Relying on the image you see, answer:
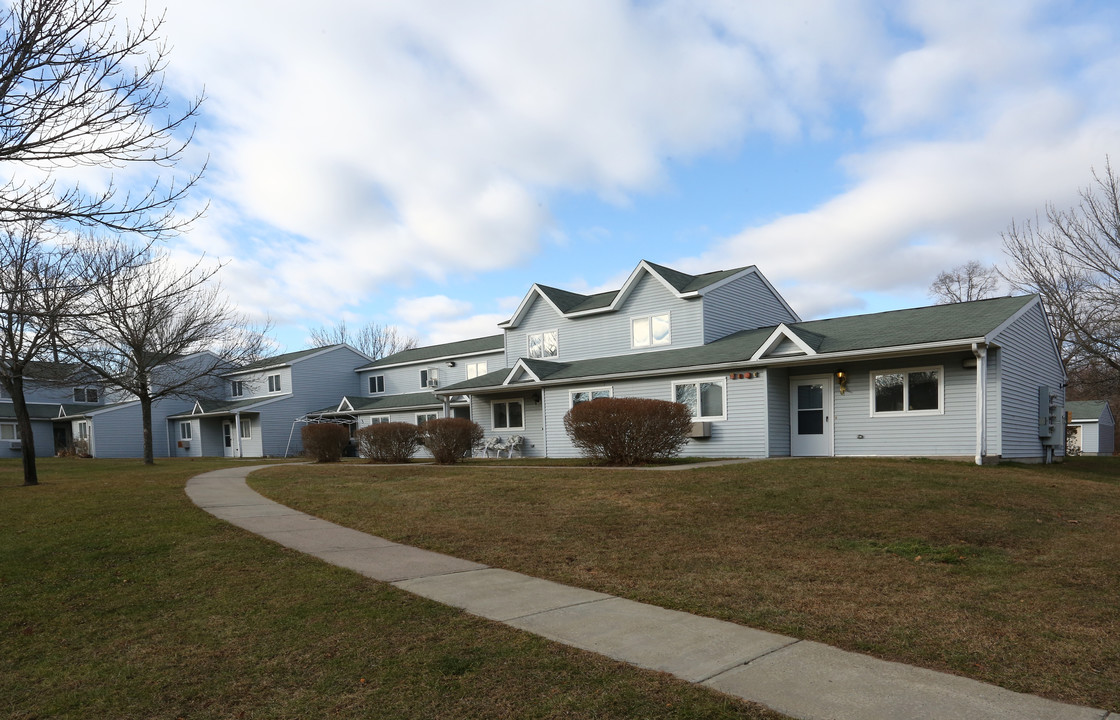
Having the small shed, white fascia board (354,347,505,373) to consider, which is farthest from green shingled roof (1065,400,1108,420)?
white fascia board (354,347,505,373)

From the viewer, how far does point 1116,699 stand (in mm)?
3750

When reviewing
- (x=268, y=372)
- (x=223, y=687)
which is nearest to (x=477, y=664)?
(x=223, y=687)

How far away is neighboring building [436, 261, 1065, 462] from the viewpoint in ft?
53.6

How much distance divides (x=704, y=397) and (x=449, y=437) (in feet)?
25.5

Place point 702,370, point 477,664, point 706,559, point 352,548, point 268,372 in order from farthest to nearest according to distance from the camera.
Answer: point 268,372 < point 702,370 < point 352,548 < point 706,559 < point 477,664

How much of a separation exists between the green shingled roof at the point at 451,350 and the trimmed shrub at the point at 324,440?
1001cm

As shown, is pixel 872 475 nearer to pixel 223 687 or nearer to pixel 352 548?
pixel 352 548

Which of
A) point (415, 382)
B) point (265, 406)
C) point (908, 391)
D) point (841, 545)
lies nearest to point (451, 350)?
point (415, 382)

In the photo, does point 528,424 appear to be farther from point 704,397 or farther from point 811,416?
point 811,416

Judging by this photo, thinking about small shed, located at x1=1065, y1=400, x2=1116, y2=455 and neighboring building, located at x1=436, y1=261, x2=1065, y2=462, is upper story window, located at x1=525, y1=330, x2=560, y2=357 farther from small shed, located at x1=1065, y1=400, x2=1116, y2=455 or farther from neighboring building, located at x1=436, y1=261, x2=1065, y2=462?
small shed, located at x1=1065, y1=400, x2=1116, y2=455

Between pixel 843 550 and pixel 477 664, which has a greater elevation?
pixel 477 664

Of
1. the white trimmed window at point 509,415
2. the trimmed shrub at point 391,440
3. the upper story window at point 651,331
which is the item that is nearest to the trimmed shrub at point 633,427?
the upper story window at point 651,331

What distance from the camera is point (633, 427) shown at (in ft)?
53.7

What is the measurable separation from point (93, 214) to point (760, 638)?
6892 millimetres
